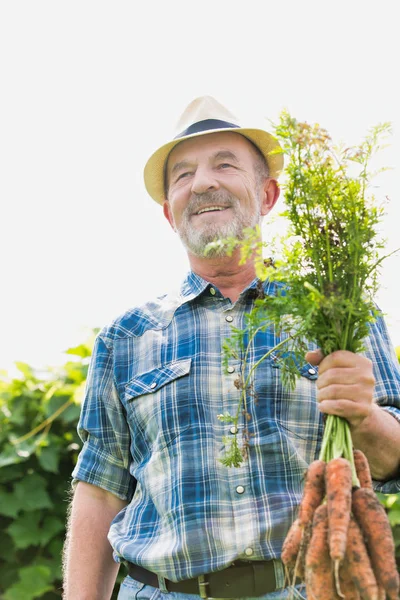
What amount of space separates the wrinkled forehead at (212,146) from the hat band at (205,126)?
26mm

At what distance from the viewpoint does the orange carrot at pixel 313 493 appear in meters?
1.79

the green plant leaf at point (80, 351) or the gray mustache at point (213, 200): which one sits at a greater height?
the gray mustache at point (213, 200)

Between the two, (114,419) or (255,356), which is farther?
(114,419)

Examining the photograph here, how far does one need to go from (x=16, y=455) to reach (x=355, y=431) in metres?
2.65

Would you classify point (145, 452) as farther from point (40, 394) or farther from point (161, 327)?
point (40, 394)

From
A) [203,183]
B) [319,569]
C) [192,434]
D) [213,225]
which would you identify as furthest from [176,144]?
[319,569]

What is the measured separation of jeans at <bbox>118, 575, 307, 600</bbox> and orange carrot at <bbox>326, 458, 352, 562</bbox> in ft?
1.30

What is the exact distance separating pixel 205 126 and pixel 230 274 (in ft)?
2.09

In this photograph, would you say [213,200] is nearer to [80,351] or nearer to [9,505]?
[80,351]

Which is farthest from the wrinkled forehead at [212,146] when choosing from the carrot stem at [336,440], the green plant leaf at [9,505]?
the green plant leaf at [9,505]

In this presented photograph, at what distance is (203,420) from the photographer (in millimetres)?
2375

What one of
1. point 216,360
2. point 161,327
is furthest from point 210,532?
point 161,327

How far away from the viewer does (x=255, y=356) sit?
244 cm

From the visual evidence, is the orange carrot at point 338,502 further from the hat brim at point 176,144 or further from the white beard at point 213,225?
the hat brim at point 176,144
